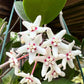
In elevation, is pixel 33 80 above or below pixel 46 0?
below

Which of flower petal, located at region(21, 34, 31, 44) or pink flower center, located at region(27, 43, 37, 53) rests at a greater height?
flower petal, located at region(21, 34, 31, 44)

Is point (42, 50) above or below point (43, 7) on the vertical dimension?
below

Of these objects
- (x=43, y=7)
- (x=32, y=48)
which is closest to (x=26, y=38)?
(x=32, y=48)

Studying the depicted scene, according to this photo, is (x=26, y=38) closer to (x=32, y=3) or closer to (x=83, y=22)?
(x=32, y=3)

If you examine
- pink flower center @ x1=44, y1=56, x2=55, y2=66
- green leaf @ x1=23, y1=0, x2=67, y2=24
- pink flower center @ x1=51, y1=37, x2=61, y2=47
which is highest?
green leaf @ x1=23, y1=0, x2=67, y2=24

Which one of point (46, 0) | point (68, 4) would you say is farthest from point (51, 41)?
point (68, 4)

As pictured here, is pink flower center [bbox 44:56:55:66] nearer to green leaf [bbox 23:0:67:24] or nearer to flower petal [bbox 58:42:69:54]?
flower petal [bbox 58:42:69:54]

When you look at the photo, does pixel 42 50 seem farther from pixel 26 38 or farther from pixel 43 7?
pixel 43 7

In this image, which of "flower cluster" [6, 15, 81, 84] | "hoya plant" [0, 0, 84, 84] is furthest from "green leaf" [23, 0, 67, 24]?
"flower cluster" [6, 15, 81, 84]
